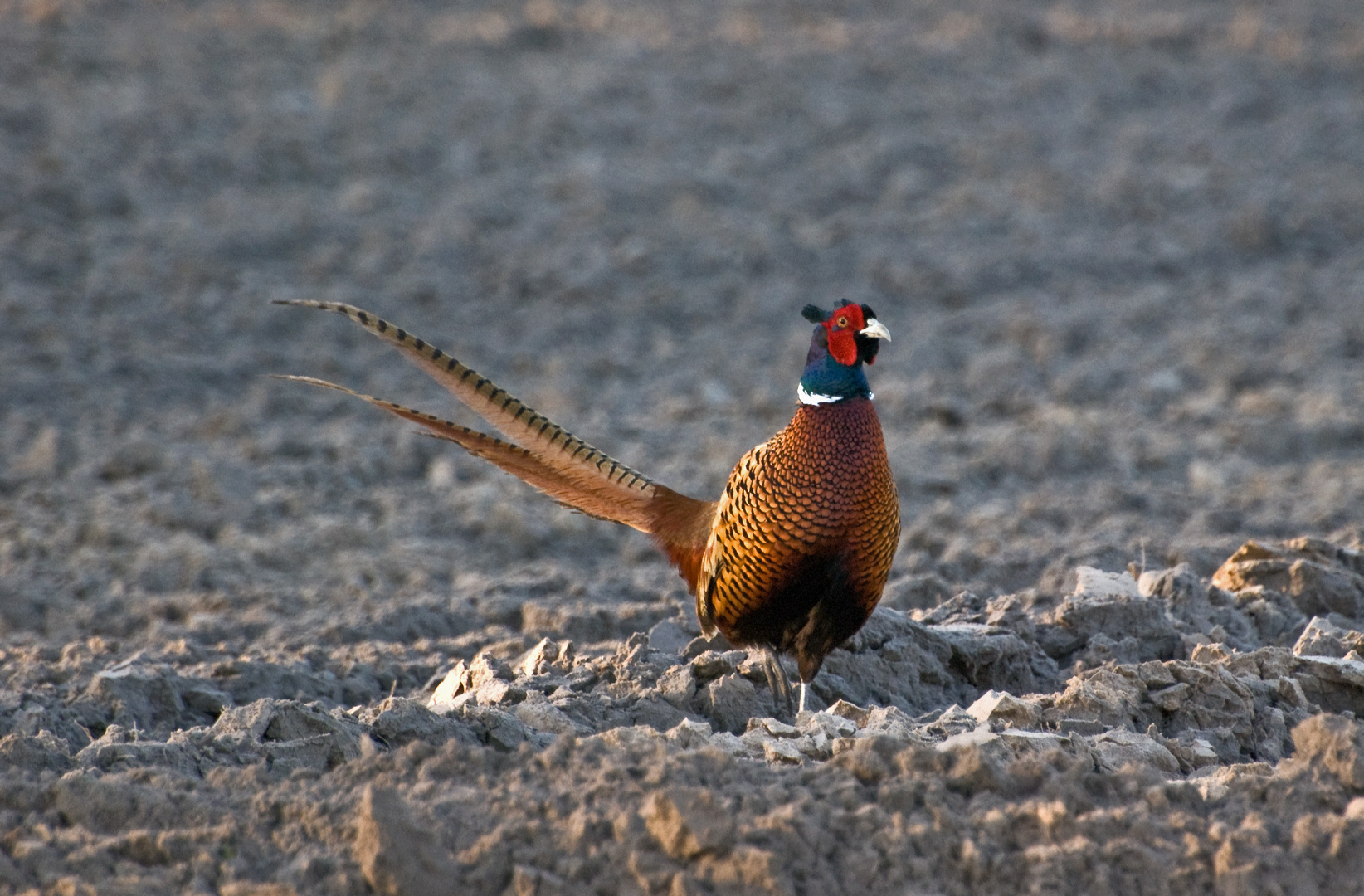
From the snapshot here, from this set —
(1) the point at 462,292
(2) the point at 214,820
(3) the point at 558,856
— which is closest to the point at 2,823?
(2) the point at 214,820

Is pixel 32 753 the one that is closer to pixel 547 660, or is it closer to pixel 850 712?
pixel 547 660

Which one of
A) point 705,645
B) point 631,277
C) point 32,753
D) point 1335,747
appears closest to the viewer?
point 1335,747

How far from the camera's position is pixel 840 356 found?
14.5 ft

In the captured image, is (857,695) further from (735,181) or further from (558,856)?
(735,181)

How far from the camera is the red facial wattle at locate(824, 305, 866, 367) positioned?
4.43 m

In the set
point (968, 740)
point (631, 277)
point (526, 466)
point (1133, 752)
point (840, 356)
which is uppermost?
point (631, 277)

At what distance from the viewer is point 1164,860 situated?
310 centimetres

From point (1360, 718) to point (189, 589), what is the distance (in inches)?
191

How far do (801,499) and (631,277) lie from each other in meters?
6.47

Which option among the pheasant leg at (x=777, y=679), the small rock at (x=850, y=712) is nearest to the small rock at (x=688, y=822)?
the small rock at (x=850, y=712)

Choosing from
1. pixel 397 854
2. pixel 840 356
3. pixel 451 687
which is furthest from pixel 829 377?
pixel 397 854

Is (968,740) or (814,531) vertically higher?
(814,531)

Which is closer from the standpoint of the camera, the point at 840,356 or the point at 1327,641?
the point at 840,356

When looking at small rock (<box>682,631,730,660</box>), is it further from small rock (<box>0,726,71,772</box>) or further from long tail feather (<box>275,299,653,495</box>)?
small rock (<box>0,726,71,772</box>)
